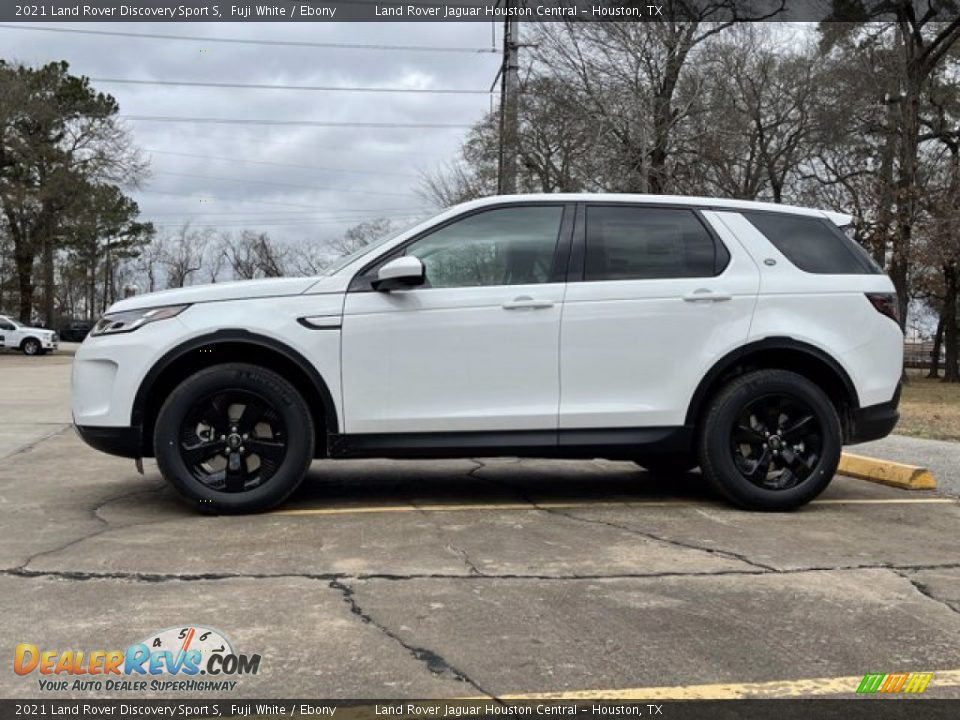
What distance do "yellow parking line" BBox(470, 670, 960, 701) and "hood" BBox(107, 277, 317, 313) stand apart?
3.03 metres

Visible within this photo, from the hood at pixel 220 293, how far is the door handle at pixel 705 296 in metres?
2.29

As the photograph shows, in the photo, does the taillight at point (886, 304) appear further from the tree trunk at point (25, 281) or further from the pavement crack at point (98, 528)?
the tree trunk at point (25, 281)

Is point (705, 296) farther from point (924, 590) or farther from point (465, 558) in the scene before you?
point (465, 558)

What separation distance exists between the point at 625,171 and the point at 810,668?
69.7ft

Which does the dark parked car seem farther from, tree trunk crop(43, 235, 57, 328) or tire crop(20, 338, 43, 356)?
tire crop(20, 338, 43, 356)

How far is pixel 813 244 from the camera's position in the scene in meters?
5.67

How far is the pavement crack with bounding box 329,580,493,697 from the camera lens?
2994 millimetres

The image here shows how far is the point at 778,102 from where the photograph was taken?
88.8 ft

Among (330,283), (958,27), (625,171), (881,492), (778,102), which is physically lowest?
(881,492)

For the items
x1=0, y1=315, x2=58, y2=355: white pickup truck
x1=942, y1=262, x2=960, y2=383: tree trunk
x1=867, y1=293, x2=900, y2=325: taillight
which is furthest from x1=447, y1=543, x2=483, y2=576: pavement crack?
x1=0, y1=315, x2=58, y2=355: white pickup truck

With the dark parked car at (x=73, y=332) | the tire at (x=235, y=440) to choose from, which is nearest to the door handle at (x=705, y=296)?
the tire at (x=235, y=440)

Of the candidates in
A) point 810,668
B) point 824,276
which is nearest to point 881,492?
point 824,276

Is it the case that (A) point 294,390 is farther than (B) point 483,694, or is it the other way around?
(A) point 294,390

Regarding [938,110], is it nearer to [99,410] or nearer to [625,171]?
[625,171]
